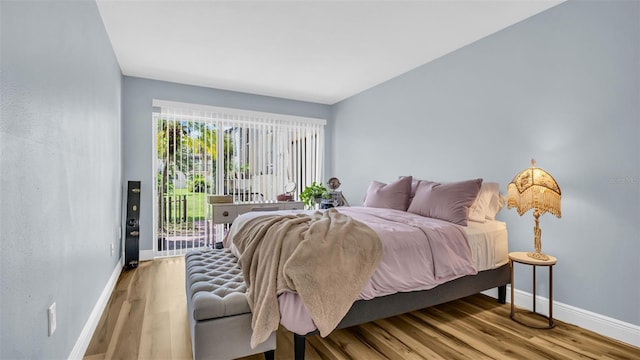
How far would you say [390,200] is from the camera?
360 centimetres

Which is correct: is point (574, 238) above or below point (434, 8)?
below

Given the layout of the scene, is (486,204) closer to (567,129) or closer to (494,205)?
(494,205)

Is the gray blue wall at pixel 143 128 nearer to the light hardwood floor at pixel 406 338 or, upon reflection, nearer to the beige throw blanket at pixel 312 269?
the light hardwood floor at pixel 406 338

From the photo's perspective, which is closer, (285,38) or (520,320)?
(520,320)

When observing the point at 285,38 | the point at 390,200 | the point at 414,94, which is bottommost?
the point at 390,200

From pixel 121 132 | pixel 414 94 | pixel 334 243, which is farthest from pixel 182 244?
pixel 414 94

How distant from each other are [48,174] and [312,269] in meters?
1.40

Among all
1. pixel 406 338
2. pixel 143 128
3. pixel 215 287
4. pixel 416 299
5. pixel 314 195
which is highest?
pixel 143 128

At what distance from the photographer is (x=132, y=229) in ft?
13.2

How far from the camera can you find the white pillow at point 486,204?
9.72 feet

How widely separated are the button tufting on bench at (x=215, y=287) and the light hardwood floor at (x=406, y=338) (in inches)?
17.9

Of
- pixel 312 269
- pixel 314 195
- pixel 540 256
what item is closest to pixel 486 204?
pixel 540 256

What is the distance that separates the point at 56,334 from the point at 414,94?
4.02 m

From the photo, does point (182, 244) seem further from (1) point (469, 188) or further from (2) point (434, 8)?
(2) point (434, 8)
